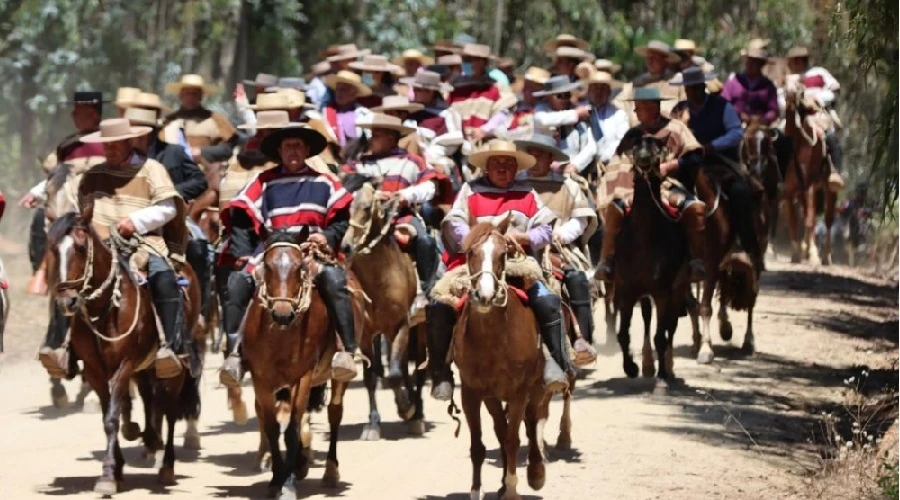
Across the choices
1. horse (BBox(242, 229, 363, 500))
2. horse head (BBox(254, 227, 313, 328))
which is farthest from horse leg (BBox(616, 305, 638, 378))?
horse head (BBox(254, 227, 313, 328))

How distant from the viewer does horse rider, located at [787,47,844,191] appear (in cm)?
2870

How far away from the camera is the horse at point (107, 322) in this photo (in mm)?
13625

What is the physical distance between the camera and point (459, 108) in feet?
74.6

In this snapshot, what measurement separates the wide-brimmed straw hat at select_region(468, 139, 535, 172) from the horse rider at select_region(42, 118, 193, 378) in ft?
8.33

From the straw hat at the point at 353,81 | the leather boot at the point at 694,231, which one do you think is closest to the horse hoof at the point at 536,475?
the leather boot at the point at 694,231

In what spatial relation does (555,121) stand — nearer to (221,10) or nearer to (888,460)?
(888,460)

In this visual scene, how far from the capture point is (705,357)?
2102 cm

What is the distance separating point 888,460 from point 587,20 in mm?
27146

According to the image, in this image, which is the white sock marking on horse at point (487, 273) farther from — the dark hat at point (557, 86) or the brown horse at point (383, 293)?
the dark hat at point (557, 86)

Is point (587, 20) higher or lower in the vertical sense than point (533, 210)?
higher

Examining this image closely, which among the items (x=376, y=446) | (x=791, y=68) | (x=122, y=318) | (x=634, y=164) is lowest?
(x=376, y=446)

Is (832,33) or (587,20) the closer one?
(832,33)

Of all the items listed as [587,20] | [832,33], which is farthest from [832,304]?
[587,20]

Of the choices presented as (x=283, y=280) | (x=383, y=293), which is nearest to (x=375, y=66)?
(x=383, y=293)
